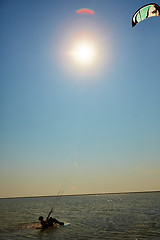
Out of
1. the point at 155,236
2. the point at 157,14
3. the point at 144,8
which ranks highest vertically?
the point at 144,8

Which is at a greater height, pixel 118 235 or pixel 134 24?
pixel 134 24

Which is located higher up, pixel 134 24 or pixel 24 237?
pixel 134 24

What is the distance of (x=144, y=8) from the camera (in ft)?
35.2

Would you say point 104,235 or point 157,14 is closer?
point 157,14

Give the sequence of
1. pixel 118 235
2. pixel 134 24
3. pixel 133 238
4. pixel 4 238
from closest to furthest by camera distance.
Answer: pixel 134 24 → pixel 133 238 → pixel 118 235 → pixel 4 238

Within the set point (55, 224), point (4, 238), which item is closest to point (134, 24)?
point (4, 238)

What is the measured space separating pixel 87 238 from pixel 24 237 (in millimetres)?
5858

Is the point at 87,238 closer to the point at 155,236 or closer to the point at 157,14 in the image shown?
Answer: the point at 155,236

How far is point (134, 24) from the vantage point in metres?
11.4

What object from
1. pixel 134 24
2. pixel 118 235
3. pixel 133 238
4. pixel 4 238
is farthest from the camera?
pixel 4 238

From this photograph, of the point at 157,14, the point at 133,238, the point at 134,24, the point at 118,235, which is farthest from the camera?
the point at 118,235

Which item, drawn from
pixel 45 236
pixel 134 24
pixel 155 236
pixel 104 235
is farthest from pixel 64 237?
pixel 134 24

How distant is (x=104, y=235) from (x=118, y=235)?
1.20 metres

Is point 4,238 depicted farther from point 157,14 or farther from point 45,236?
point 157,14
